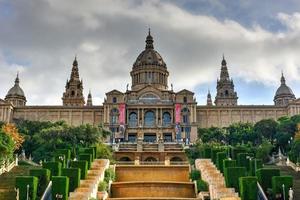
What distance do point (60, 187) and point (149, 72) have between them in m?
77.5

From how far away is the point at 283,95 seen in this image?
109688mm

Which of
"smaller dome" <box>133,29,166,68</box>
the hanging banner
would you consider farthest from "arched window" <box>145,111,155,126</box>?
"smaller dome" <box>133,29,166,68</box>

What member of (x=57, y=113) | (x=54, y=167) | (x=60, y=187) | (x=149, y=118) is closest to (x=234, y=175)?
(x=60, y=187)

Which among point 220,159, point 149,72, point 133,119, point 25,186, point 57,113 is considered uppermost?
point 149,72

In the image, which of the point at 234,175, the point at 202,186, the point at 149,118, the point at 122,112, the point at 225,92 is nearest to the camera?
the point at 234,175

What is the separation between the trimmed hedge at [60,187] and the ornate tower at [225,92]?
84100 mm

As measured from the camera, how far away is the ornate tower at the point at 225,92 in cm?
11269

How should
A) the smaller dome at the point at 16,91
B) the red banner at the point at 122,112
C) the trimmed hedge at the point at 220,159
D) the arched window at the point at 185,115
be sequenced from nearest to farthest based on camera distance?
the trimmed hedge at the point at 220,159 < the red banner at the point at 122,112 < the arched window at the point at 185,115 < the smaller dome at the point at 16,91

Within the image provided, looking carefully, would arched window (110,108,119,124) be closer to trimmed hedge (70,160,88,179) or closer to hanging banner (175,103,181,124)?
hanging banner (175,103,181,124)

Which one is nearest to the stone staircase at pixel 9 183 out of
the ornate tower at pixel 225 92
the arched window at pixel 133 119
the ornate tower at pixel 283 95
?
the arched window at pixel 133 119

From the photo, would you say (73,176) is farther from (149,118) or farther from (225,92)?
(225,92)

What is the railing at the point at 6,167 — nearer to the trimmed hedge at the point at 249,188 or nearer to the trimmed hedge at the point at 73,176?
the trimmed hedge at the point at 73,176

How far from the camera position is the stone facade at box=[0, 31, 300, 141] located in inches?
3585

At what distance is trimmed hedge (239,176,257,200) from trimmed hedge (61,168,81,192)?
36.1ft
